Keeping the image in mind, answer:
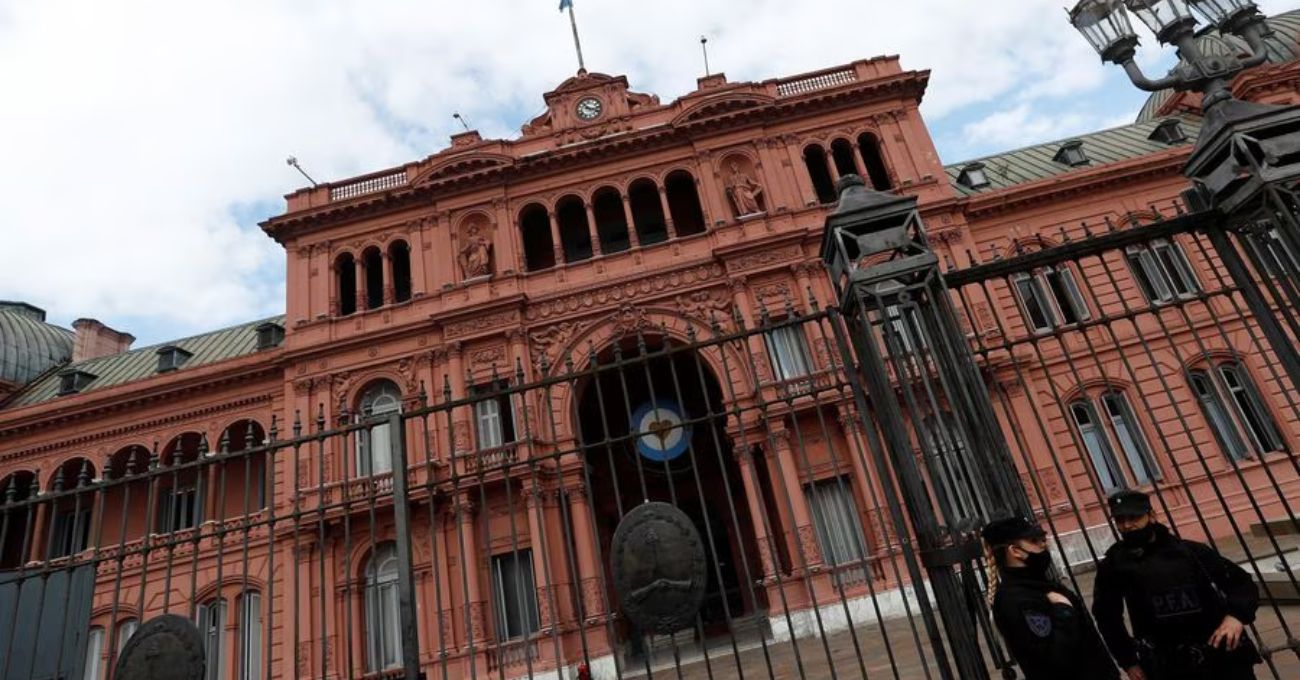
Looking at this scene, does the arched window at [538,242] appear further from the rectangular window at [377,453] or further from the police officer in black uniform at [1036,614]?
the police officer in black uniform at [1036,614]

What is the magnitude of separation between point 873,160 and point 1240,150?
1637 cm

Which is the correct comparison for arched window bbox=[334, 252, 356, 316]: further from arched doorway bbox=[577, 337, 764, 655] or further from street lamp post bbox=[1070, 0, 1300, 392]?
street lamp post bbox=[1070, 0, 1300, 392]

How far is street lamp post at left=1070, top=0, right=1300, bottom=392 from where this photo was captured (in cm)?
417

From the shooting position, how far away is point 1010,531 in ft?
10.5

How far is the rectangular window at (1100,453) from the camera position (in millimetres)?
15883

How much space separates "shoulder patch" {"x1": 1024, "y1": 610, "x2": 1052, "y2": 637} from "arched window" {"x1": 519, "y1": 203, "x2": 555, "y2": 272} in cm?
1837

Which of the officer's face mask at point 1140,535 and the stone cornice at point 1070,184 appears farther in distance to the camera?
the stone cornice at point 1070,184

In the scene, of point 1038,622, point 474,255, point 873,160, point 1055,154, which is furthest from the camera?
point 1055,154

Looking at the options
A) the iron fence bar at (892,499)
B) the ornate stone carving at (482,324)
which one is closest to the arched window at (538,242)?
the ornate stone carving at (482,324)

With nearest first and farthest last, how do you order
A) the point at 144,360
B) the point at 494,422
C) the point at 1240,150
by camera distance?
the point at 1240,150
the point at 494,422
the point at 144,360

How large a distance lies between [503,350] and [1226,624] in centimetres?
1582

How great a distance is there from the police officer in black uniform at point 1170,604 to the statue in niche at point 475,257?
16.7m

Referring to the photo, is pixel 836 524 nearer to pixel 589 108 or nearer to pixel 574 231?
pixel 574 231

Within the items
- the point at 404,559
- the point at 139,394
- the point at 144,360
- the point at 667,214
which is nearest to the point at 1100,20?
the point at 404,559
